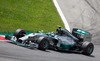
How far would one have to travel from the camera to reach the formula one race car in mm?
18234

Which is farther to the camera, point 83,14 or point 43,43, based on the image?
point 83,14

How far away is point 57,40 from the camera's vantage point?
19.2m

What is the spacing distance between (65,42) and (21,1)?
42.3ft

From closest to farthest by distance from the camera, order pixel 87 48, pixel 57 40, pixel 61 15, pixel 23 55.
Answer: pixel 23 55 → pixel 57 40 → pixel 87 48 → pixel 61 15

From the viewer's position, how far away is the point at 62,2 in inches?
1355

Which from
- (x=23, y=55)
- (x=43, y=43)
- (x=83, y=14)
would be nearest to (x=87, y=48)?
(x=43, y=43)

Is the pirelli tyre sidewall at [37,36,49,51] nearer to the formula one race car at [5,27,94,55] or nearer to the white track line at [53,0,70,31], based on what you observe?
the formula one race car at [5,27,94,55]

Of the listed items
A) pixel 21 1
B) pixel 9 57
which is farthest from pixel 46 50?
pixel 21 1

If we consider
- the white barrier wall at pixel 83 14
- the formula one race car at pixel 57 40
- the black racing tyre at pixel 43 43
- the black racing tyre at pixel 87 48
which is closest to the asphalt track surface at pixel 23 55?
the black racing tyre at pixel 43 43

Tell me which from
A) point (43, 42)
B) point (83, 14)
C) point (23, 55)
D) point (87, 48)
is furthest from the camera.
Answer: point (83, 14)

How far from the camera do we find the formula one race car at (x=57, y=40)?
18.2 m

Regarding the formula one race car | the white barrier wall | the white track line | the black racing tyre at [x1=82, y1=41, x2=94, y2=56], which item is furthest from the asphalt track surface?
the white barrier wall

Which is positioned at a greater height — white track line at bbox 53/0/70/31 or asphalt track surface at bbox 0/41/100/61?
white track line at bbox 53/0/70/31

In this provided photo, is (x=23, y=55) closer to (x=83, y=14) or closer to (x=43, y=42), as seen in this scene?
(x=43, y=42)
